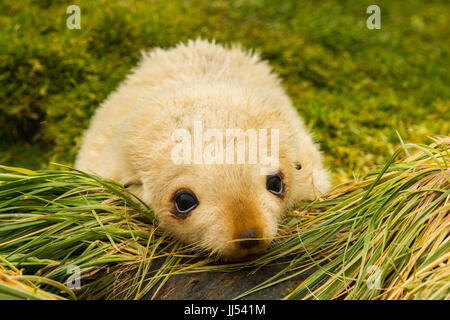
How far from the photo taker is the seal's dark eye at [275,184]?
3266mm

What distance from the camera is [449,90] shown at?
6.77m

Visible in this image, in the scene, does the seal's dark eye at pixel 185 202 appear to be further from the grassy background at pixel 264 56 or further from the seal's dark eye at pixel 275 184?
the grassy background at pixel 264 56

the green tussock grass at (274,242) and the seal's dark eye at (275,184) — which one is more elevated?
the seal's dark eye at (275,184)

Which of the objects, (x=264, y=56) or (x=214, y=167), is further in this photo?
(x=264, y=56)

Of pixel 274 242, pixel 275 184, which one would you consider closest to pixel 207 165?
pixel 275 184

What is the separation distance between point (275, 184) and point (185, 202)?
68cm

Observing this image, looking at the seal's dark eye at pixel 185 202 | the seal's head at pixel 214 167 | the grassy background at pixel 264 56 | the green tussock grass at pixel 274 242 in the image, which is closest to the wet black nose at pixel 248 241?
the seal's head at pixel 214 167

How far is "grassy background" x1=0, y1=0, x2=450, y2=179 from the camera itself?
5840mm

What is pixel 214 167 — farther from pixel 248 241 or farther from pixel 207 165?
pixel 248 241

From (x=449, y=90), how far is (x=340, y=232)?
4.60 meters

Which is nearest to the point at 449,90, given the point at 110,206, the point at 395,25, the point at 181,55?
the point at 395,25

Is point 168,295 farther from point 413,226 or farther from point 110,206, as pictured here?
point 413,226

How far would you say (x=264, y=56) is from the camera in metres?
6.88

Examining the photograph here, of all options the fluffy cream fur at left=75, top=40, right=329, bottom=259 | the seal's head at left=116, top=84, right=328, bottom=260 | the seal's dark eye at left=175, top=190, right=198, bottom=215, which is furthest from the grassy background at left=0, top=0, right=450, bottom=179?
the seal's dark eye at left=175, top=190, right=198, bottom=215
